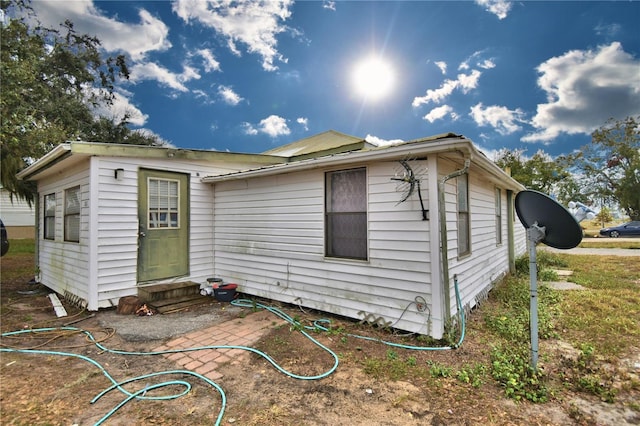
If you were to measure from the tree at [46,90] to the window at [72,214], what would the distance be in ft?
6.68

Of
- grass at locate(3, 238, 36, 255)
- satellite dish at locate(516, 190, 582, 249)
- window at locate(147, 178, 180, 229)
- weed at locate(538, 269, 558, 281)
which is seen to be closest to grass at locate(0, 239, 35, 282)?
grass at locate(3, 238, 36, 255)

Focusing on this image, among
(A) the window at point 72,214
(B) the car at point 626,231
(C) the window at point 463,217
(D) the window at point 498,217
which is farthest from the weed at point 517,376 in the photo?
(B) the car at point 626,231

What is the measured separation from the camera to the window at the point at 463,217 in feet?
15.2

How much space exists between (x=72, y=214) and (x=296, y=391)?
6.01 meters

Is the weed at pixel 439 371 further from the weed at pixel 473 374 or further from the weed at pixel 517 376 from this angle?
the weed at pixel 517 376

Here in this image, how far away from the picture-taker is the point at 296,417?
7.59 feet

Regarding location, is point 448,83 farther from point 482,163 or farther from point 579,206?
point 579,206

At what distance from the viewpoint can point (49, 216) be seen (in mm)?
7129

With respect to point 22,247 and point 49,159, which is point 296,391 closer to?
point 49,159

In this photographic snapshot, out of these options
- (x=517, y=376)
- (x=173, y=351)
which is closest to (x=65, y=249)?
(x=173, y=351)

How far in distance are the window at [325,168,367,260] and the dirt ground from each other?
1.26 m

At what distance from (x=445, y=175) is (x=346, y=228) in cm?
156

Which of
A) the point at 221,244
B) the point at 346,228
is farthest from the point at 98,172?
the point at 346,228

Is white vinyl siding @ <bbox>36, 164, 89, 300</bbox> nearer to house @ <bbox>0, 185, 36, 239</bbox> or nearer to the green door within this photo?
the green door
